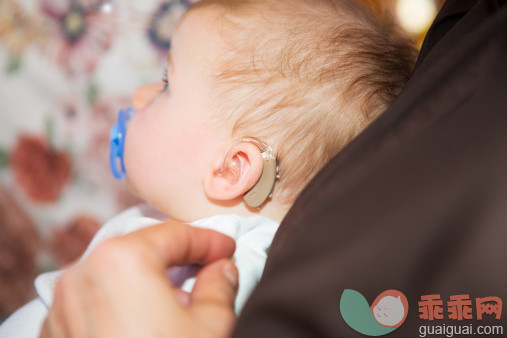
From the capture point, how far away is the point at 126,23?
1196mm

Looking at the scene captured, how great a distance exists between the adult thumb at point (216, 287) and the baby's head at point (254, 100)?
205mm

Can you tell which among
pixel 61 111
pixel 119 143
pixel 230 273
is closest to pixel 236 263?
pixel 230 273

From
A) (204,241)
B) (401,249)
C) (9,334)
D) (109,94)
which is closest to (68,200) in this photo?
(109,94)

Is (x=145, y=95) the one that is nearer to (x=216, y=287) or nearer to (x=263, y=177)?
(x=263, y=177)

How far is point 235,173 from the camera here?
2.39 ft

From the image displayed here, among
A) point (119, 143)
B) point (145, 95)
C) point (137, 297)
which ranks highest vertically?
point (145, 95)

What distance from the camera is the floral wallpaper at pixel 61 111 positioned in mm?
1158

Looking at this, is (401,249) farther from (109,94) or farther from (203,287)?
(109,94)

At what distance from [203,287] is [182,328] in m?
0.08

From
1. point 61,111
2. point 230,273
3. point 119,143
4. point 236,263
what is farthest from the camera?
point 61,111

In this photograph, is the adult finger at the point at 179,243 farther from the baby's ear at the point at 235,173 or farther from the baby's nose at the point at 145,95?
the baby's nose at the point at 145,95

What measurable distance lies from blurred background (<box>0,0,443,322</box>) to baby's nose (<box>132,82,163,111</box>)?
0.94 ft

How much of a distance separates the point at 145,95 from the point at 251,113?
0.32m

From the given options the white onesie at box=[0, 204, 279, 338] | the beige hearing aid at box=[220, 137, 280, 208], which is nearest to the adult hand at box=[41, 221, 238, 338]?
the white onesie at box=[0, 204, 279, 338]
